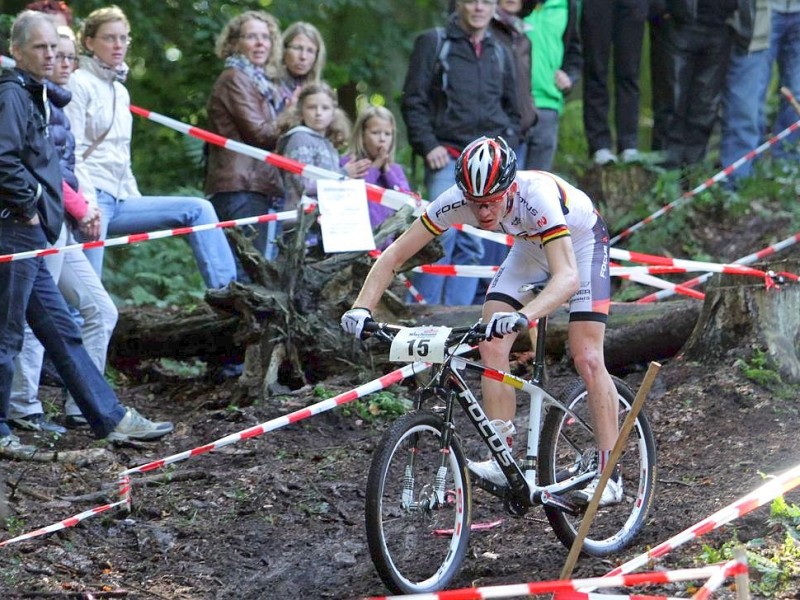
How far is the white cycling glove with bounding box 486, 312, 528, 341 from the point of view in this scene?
15.6 ft

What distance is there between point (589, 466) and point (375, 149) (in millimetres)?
4254

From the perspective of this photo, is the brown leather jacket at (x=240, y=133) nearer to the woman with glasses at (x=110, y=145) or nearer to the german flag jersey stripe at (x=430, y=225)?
the woman with glasses at (x=110, y=145)

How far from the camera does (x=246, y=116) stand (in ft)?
29.7

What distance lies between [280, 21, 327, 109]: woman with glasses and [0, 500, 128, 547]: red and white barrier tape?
4.14 meters

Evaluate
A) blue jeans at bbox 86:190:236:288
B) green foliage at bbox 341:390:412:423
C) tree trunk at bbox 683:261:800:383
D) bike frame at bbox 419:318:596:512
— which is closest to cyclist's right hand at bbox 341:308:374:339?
bike frame at bbox 419:318:596:512

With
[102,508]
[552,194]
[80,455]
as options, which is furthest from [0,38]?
[552,194]

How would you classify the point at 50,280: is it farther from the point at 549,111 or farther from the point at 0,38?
the point at 549,111

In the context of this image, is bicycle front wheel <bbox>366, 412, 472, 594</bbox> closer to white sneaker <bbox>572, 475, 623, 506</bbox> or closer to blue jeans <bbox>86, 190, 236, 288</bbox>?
white sneaker <bbox>572, 475, 623, 506</bbox>

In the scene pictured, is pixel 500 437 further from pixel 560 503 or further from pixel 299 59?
pixel 299 59

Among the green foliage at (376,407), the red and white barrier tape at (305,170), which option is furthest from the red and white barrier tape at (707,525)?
the red and white barrier tape at (305,170)

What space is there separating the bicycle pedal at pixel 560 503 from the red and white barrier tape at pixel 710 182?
6.34 metres

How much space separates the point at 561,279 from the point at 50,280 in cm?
348

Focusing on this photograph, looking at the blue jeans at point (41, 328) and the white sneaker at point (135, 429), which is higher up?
the blue jeans at point (41, 328)

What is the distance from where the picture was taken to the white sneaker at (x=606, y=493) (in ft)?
18.5
